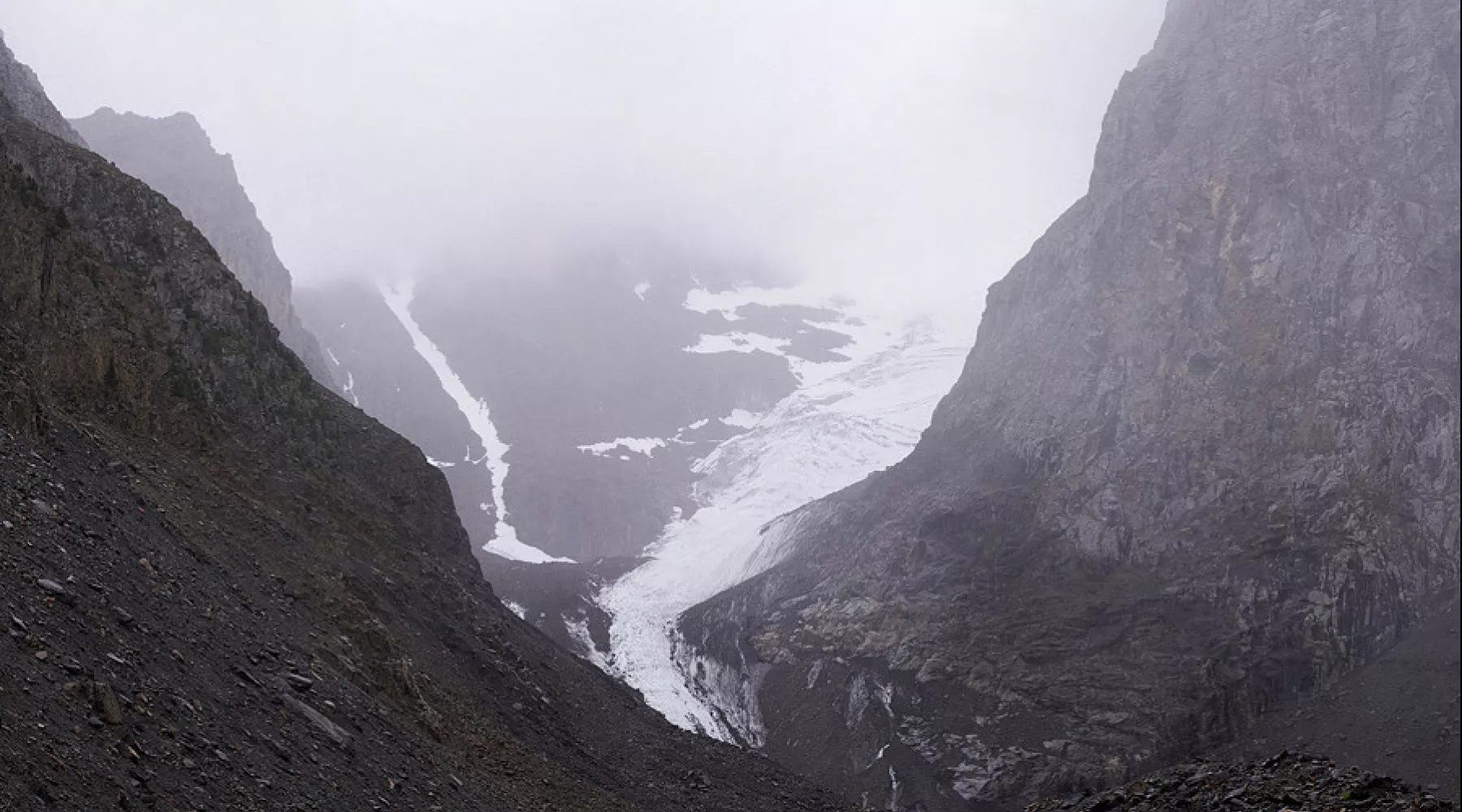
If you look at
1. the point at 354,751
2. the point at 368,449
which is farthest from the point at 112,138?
the point at 354,751

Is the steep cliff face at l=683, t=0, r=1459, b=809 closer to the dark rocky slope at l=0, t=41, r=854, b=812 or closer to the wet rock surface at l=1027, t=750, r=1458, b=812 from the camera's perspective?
the dark rocky slope at l=0, t=41, r=854, b=812

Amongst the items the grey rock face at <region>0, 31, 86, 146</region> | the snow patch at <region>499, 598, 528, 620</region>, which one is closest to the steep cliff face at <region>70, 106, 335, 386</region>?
the snow patch at <region>499, 598, 528, 620</region>

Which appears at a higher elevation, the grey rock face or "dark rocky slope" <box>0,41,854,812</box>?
the grey rock face

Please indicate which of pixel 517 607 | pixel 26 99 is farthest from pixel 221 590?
pixel 517 607

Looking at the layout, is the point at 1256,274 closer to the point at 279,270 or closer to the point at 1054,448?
the point at 1054,448

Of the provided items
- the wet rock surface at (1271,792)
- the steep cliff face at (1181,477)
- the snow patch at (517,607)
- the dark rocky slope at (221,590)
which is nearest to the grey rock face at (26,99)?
the dark rocky slope at (221,590)

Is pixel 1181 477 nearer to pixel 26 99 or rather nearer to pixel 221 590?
pixel 221 590

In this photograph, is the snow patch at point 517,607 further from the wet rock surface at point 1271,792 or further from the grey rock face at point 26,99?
the wet rock surface at point 1271,792
